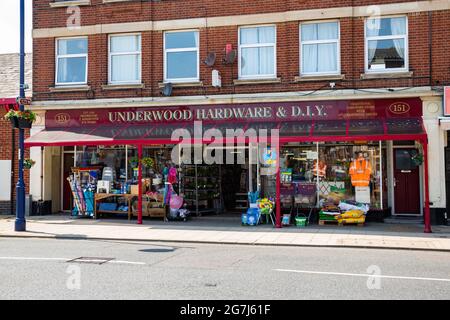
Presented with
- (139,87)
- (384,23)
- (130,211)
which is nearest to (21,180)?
(130,211)

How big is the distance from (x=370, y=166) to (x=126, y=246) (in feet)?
28.2

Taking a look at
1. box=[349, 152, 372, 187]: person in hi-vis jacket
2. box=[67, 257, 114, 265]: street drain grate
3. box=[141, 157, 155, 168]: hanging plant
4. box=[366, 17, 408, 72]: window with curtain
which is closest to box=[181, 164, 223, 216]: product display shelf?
box=[141, 157, 155, 168]: hanging plant

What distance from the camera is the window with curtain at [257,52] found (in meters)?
16.5

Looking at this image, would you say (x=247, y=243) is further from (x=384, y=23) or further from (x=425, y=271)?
(x=384, y=23)

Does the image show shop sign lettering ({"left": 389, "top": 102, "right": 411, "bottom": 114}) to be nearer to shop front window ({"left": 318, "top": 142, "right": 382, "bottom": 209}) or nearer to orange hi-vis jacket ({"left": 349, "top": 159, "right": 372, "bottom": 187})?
shop front window ({"left": 318, "top": 142, "right": 382, "bottom": 209})

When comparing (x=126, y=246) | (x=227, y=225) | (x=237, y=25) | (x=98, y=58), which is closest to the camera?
(x=126, y=246)

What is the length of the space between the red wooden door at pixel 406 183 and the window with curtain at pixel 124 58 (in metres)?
9.50

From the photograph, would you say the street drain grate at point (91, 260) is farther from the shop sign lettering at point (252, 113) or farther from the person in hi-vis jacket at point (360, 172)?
the person in hi-vis jacket at point (360, 172)

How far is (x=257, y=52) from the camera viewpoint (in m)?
16.7

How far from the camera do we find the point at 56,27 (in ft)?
59.5

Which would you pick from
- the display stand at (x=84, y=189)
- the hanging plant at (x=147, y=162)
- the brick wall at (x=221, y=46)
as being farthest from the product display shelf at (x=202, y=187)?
the display stand at (x=84, y=189)

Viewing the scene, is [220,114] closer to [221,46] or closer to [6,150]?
[221,46]

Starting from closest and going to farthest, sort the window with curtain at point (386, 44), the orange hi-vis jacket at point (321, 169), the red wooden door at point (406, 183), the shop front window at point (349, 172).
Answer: the window with curtain at point (386, 44), the shop front window at point (349, 172), the red wooden door at point (406, 183), the orange hi-vis jacket at point (321, 169)

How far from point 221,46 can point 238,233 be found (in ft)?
22.1
